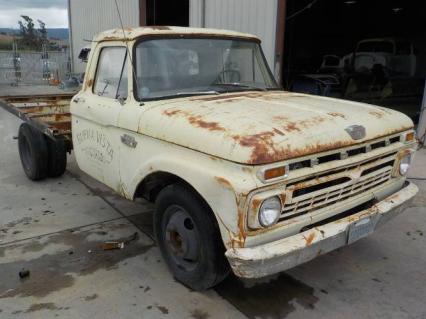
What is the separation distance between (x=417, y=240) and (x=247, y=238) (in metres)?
2.48

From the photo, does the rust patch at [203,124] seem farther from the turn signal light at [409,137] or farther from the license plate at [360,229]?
the turn signal light at [409,137]

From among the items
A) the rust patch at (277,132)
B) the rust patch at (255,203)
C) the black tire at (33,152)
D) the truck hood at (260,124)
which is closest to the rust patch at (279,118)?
the truck hood at (260,124)

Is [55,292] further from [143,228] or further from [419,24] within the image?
[419,24]

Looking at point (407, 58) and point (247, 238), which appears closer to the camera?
point (247, 238)

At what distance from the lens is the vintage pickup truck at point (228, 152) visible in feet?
8.87

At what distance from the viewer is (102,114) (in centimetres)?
407

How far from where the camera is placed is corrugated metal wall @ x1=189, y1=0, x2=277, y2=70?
338 inches

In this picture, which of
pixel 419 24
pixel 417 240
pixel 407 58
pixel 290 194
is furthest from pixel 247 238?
pixel 419 24

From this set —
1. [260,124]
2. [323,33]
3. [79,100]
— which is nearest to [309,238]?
[260,124]

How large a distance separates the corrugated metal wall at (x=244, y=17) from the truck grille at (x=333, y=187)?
567 cm

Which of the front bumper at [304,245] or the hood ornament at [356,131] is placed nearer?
the front bumper at [304,245]

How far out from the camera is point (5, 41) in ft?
159

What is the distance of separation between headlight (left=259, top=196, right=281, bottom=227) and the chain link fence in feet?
63.8

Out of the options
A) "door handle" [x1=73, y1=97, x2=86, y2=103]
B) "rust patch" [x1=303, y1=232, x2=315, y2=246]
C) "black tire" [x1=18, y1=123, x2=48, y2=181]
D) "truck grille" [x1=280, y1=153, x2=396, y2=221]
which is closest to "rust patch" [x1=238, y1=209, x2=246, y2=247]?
"truck grille" [x1=280, y1=153, x2=396, y2=221]
